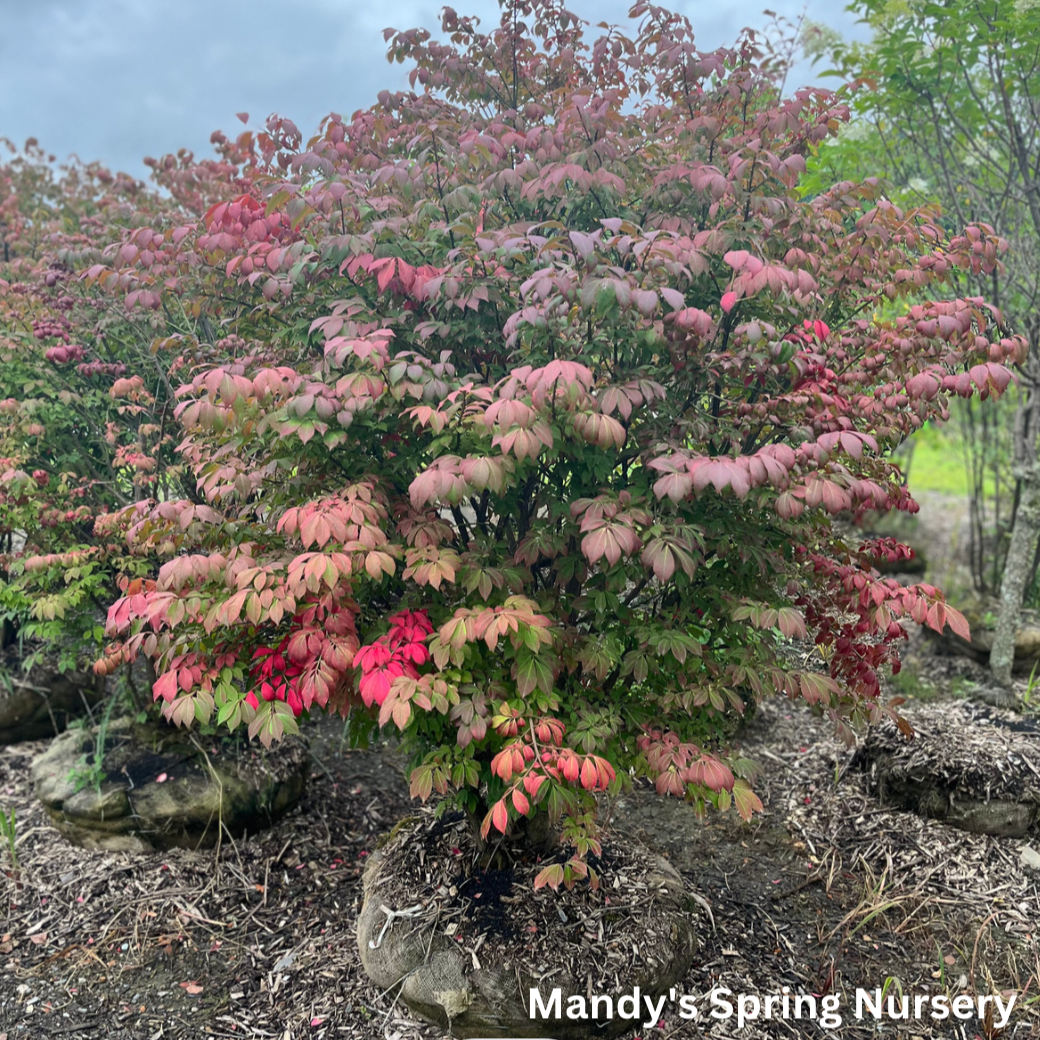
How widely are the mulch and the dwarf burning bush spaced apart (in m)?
1.00

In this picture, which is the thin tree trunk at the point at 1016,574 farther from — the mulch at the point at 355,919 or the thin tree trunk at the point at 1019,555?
the mulch at the point at 355,919

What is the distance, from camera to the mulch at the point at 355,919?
2.99 meters

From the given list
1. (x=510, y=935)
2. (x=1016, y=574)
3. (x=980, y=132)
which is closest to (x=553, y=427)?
(x=510, y=935)

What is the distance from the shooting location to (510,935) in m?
2.90

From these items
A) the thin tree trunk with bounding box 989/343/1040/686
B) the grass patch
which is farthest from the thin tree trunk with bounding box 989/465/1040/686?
the grass patch

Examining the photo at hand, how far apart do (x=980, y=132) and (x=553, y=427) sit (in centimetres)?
446

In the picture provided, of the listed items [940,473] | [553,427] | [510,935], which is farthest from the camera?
[940,473]

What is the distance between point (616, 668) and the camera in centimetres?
299

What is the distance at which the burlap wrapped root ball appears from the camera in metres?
2.75

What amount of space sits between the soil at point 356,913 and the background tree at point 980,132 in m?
1.99

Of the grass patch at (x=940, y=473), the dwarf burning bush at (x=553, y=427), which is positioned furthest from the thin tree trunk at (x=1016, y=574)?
the grass patch at (x=940, y=473)

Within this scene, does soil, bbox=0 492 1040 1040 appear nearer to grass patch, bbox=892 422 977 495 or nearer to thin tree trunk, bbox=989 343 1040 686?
thin tree trunk, bbox=989 343 1040 686

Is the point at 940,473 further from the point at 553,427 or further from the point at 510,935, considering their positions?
the point at 553,427

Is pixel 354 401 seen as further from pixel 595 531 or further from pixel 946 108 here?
pixel 946 108
